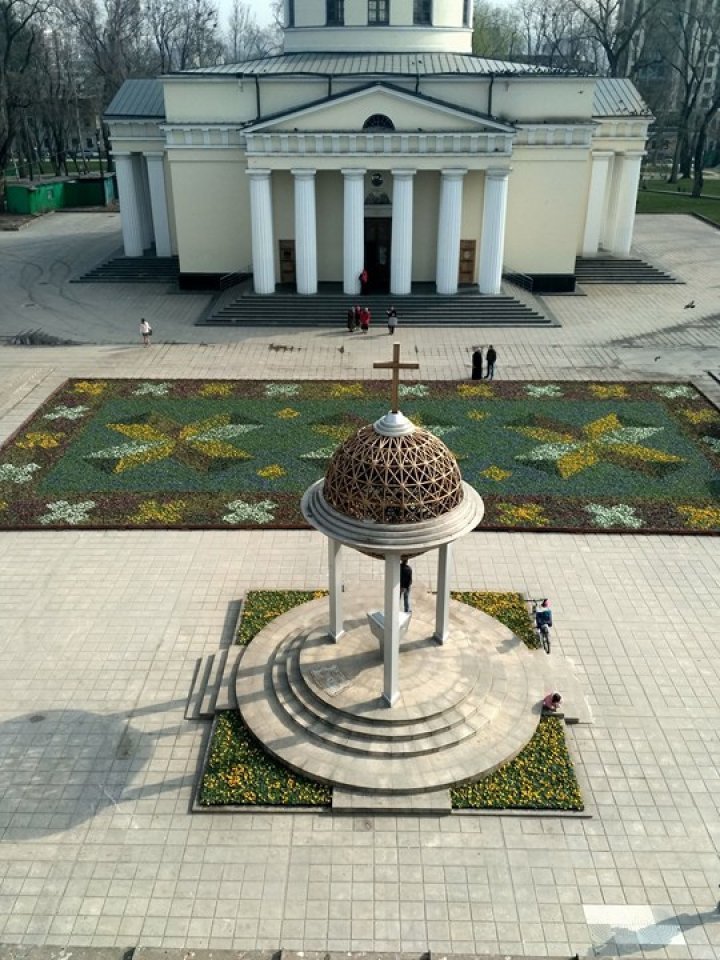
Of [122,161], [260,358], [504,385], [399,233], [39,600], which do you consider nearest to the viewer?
[39,600]

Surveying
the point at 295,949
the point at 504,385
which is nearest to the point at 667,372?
the point at 504,385

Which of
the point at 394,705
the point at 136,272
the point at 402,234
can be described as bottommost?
the point at 136,272

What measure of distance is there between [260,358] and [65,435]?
800 cm

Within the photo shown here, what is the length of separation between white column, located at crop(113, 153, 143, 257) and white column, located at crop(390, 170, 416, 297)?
45.5 feet

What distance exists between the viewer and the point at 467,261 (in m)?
34.8

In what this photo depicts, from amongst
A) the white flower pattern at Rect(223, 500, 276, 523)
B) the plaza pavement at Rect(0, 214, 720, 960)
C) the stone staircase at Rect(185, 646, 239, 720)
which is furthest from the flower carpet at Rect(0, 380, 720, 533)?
the stone staircase at Rect(185, 646, 239, 720)

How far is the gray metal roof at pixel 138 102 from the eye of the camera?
124 ft

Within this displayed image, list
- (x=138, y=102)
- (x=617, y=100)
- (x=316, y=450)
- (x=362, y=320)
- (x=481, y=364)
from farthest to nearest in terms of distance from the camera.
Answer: (x=138, y=102) < (x=617, y=100) < (x=362, y=320) < (x=481, y=364) < (x=316, y=450)

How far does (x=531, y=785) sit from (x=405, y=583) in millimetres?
3671

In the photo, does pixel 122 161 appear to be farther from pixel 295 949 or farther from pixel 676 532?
pixel 295 949

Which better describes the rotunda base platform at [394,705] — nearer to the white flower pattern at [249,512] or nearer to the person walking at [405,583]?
the person walking at [405,583]

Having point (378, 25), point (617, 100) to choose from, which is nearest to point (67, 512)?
point (378, 25)

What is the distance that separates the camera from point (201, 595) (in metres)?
16.2

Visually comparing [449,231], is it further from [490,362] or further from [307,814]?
[307,814]
